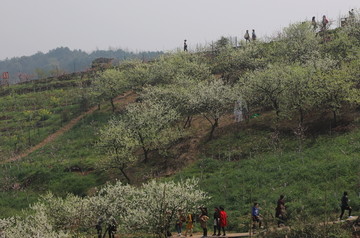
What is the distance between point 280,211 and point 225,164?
16.2 meters

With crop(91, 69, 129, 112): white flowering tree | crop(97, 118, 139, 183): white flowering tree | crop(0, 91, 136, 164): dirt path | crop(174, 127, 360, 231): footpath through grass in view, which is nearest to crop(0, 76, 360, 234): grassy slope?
crop(174, 127, 360, 231): footpath through grass

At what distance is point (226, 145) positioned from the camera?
1746 inches

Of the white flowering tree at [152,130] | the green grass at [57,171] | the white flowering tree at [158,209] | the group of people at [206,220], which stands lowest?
the green grass at [57,171]

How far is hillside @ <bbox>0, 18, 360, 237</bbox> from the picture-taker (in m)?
28.0

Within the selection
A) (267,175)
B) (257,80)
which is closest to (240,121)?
(257,80)

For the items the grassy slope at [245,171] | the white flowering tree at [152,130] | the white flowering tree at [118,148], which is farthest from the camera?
the white flowering tree at [152,130]

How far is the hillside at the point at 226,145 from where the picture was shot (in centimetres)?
2803

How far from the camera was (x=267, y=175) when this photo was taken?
111 ft

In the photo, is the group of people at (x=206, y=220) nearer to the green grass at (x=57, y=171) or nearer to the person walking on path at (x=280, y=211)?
the person walking on path at (x=280, y=211)

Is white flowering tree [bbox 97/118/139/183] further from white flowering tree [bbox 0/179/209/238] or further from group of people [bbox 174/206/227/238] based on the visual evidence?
group of people [bbox 174/206/227/238]

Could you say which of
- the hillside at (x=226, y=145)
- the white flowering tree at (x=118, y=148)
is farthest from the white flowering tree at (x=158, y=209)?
the white flowering tree at (x=118, y=148)

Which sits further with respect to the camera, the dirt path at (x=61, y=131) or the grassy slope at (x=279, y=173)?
the dirt path at (x=61, y=131)

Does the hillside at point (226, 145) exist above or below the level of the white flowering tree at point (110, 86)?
below

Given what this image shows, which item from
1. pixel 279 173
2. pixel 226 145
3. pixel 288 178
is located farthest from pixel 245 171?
pixel 226 145
